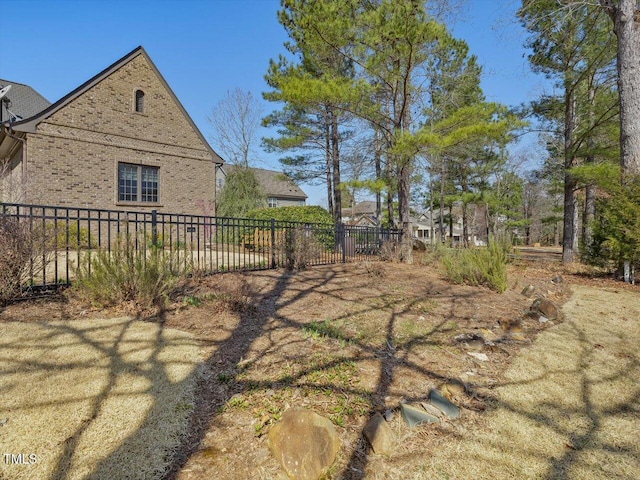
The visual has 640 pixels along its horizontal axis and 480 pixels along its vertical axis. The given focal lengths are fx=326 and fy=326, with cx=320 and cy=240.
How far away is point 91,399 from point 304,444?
148 cm

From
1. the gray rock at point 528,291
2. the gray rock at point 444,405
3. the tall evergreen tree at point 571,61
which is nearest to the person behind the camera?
the gray rock at point 444,405

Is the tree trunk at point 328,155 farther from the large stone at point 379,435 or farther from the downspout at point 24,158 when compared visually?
the large stone at point 379,435

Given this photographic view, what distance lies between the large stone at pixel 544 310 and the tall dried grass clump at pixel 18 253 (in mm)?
6512

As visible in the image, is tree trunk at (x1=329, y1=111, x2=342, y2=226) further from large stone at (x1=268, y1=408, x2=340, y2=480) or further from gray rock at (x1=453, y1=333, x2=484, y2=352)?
large stone at (x1=268, y1=408, x2=340, y2=480)

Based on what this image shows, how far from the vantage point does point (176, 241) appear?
24.8ft

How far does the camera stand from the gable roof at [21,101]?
1430cm

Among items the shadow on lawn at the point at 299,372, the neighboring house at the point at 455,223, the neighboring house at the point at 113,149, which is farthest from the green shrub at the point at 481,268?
the neighboring house at the point at 455,223

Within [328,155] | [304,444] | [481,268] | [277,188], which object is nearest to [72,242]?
[304,444]

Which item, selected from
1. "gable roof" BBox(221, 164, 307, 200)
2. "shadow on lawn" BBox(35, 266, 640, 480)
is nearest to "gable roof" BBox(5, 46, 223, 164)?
"shadow on lawn" BBox(35, 266, 640, 480)

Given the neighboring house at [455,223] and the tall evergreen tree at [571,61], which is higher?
the tall evergreen tree at [571,61]

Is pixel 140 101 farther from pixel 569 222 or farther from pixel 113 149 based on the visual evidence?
pixel 569 222

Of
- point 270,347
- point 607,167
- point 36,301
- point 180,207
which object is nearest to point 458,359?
point 270,347

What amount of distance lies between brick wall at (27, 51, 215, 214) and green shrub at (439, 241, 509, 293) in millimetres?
11473

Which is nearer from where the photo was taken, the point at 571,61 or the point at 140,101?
the point at 571,61
